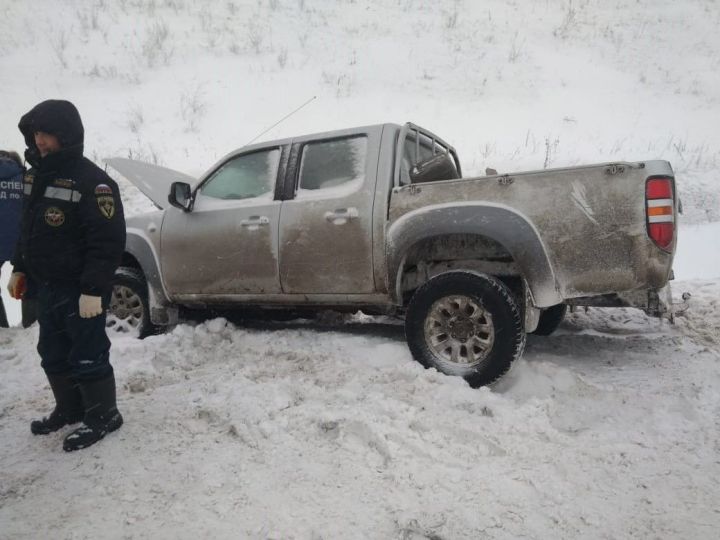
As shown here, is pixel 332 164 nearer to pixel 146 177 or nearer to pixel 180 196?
pixel 180 196

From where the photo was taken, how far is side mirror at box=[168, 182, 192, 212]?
4059 mm

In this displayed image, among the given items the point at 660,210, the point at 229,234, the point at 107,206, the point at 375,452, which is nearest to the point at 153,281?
the point at 229,234

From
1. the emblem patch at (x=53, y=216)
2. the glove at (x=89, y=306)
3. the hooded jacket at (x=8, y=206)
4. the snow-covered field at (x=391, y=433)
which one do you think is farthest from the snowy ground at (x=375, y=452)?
A: the hooded jacket at (x=8, y=206)

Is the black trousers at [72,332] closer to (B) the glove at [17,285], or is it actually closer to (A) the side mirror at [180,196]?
(B) the glove at [17,285]

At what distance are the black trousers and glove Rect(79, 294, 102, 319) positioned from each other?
0.12 m

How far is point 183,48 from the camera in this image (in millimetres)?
13812

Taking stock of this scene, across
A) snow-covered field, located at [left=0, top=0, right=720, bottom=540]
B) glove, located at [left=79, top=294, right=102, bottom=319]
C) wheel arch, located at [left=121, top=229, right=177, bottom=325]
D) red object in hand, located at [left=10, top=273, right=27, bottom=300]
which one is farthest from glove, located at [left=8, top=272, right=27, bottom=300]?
wheel arch, located at [left=121, top=229, right=177, bottom=325]

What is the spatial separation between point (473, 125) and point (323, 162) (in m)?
7.96

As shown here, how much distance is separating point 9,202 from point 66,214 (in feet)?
11.1

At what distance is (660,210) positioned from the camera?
267 centimetres

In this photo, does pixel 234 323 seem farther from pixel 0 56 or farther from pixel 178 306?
pixel 0 56

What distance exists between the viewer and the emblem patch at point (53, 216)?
233cm

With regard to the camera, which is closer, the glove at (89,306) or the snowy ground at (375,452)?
the snowy ground at (375,452)

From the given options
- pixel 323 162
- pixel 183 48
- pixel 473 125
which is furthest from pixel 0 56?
pixel 323 162
